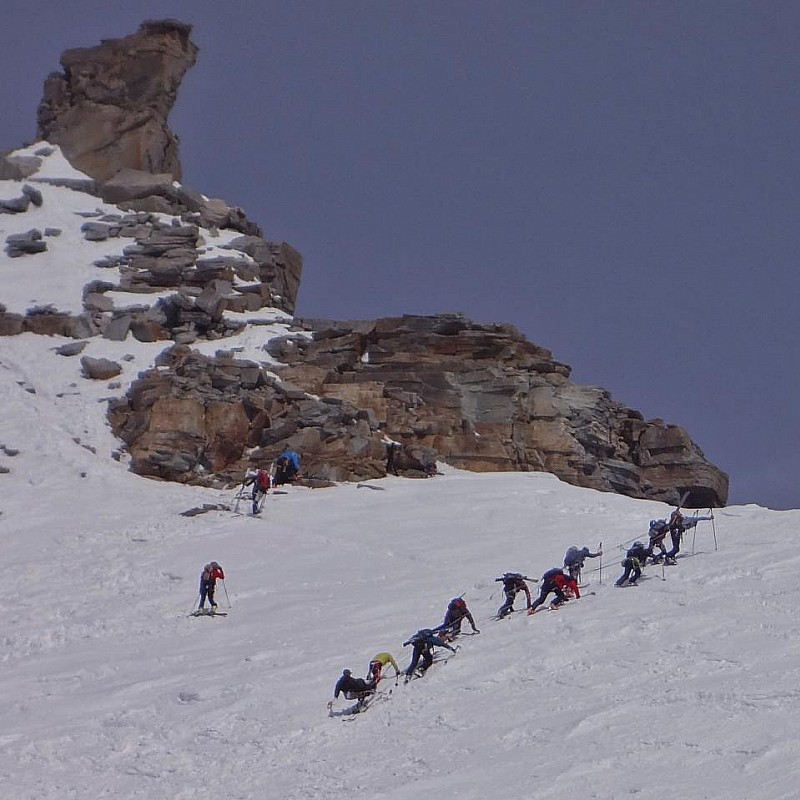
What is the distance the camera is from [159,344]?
45.0m

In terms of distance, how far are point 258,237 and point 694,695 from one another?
46336mm

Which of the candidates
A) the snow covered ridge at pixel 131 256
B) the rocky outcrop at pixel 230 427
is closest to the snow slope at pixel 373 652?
the rocky outcrop at pixel 230 427

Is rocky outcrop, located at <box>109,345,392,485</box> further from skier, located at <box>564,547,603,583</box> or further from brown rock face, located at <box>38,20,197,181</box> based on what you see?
brown rock face, located at <box>38,20,197,181</box>

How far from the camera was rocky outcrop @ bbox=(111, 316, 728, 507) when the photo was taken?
3862cm

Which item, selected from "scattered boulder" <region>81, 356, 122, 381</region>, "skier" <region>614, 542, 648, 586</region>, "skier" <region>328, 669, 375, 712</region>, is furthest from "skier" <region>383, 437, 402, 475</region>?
"skier" <region>328, 669, 375, 712</region>

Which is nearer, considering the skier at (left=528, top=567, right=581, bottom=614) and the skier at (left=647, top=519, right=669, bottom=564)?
the skier at (left=528, top=567, right=581, bottom=614)

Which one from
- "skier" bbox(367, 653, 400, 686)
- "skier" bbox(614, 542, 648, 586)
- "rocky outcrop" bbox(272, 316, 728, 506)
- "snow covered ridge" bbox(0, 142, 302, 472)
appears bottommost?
"skier" bbox(367, 653, 400, 686)

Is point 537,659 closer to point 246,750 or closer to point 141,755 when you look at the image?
point 246,750

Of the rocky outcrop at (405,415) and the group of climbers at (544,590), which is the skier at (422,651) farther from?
the rocky outcrop at (405,415)

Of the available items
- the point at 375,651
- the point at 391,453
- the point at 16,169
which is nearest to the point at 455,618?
the point at 375,651

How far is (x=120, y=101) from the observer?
63.3 metres

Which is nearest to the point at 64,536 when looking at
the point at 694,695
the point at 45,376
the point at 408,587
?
the point at 408,587

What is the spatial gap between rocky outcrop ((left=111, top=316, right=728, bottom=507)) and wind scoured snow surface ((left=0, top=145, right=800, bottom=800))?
4.21 metres

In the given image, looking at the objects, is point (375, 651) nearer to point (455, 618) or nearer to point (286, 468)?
point (455, 618)
